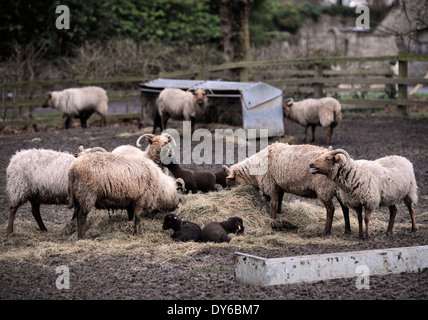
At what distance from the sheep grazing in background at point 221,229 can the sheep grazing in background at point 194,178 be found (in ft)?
7.09

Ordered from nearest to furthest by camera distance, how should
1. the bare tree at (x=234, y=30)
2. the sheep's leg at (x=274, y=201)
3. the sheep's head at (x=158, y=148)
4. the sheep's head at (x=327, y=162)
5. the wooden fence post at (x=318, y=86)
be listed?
the sheep's head at (x=327, y=162), the sheep's leg at (x=274, y=201), the sheep's head at (x=158, y=148), the wooden fence post at (x=318, y=86), the bare tree at (x=234, y=30)

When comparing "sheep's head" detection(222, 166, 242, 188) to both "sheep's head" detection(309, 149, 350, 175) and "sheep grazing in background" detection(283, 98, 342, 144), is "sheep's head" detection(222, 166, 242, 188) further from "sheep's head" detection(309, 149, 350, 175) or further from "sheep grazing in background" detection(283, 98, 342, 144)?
"sheep grazing in background" detection(283, 98, 342, 144)

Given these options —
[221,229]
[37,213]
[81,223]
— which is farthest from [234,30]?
[81,223]

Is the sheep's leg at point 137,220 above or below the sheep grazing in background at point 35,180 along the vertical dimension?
below

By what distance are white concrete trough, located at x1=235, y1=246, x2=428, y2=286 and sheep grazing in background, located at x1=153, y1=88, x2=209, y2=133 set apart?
9857 millimetres

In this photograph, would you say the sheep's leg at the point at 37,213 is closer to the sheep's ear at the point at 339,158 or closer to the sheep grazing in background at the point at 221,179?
the sheep grazing in background at the point at 221,179

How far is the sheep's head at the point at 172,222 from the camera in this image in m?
8.05

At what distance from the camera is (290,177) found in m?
8.74

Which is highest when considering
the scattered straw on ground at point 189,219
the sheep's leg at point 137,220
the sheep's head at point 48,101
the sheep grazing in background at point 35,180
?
the sheep's head at point 48,101

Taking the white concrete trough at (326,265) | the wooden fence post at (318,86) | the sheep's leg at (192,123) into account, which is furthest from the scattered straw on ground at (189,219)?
the wooden fence post at (318,86)

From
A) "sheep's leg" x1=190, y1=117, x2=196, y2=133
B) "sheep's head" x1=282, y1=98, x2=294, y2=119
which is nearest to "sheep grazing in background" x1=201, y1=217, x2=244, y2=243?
"sheep's leg" x1=190, y1=117, x2=196, y2=133

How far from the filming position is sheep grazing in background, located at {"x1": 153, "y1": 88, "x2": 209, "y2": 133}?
1562 centimetres
